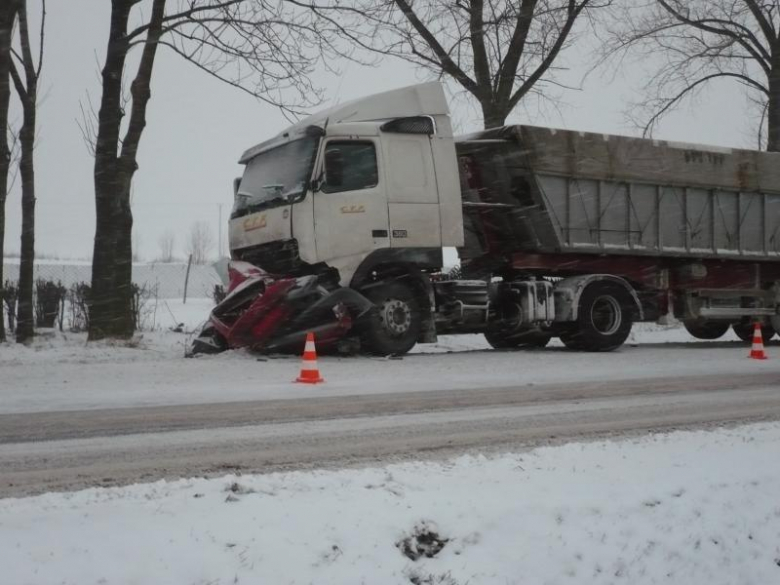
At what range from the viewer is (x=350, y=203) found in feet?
35.3

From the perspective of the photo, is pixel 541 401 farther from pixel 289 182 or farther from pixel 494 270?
pixel 494 270

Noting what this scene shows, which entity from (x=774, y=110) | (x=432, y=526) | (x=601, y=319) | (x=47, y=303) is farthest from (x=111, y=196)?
(x=774, y=110)

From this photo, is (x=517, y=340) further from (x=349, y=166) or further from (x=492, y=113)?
(x=492, y=113)

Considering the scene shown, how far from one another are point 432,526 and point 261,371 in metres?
5.75

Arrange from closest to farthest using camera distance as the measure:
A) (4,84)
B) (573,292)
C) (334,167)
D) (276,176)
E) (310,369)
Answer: (310,369)
(334,167)
(276,176)
(573,292)
(4,84)

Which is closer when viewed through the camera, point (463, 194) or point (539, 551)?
point (539, 551)

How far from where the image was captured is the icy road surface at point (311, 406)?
16.9 ft

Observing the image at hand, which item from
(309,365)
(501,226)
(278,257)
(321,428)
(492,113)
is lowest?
(321,428)

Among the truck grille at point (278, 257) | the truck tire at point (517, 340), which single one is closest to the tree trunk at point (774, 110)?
the truck tire at point (517, 340)

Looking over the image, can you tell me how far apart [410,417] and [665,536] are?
2663 mm

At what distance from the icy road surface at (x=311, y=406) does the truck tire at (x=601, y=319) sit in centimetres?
93

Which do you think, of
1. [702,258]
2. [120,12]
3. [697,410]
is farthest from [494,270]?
[120,12]

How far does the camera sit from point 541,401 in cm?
768

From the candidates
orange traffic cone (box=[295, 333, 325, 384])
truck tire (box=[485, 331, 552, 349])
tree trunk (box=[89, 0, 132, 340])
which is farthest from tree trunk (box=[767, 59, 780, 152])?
orange traffic cone (box=[295, 333, 325, 384])
